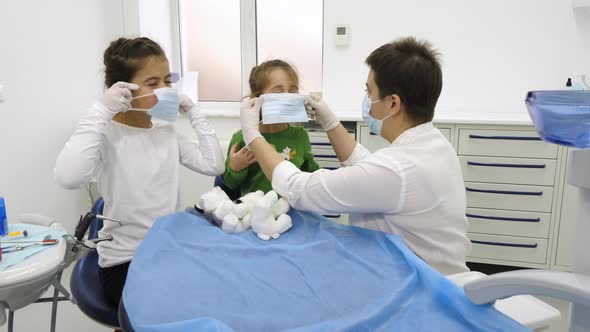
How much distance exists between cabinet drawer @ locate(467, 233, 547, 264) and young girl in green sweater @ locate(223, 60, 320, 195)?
1.49m

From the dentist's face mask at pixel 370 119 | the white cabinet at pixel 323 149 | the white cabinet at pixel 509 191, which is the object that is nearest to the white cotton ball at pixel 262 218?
the dentist's face mask at pixel 370 119

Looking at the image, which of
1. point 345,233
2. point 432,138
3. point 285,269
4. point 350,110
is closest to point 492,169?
point 350,110

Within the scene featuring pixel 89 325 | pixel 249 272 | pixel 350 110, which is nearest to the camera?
pixel 249 272

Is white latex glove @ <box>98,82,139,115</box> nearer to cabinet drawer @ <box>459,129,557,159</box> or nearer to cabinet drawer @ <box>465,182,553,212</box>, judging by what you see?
cabinet drawer @ <box>459,129,557,159</box>

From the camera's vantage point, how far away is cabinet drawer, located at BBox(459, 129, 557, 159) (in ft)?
8.22

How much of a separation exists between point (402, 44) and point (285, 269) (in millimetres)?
723

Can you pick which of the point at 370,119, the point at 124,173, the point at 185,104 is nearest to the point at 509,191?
the point at 370,119

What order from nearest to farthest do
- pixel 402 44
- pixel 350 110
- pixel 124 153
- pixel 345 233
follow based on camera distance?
1. pixel 345 233
2. pixel 402 44
3. pixel 124 153
4. pixel 350 110

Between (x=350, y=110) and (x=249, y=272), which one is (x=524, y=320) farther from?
(x=350, y=110)

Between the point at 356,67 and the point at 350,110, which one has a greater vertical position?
the point at 356,67

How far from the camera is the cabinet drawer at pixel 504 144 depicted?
251cm

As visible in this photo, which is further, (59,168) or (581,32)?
(581,32)

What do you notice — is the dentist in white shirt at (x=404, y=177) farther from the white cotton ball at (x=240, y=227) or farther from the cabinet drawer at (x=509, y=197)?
the cabinet drawer at (x=509, y=197)

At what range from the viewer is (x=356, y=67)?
331 cm
